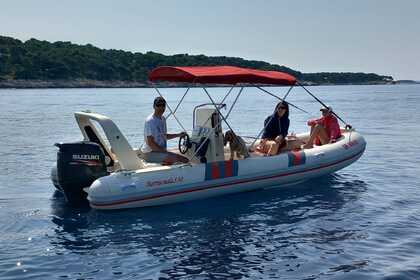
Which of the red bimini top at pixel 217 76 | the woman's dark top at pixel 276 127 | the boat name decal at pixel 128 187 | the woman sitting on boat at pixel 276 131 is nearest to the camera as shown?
the boat name decal at pixel 128 187

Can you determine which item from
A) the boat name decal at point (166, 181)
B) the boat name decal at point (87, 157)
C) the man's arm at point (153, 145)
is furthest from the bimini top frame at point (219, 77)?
the boat name decal at point (87, 157)

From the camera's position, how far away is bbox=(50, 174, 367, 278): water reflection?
23.3ft

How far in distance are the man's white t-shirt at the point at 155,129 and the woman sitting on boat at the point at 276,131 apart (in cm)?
237

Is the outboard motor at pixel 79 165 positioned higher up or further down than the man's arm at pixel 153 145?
further down

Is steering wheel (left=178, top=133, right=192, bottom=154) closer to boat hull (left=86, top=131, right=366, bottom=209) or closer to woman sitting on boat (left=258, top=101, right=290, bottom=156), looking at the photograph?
boat hull (left=86, top=131, right=366, bottom=209)

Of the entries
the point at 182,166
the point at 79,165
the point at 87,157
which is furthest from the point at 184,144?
the point at 79,165

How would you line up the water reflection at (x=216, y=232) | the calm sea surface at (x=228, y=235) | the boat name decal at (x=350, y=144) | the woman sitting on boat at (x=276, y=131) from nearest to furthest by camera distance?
the calm sea surface at (x=228, y=235)
the water reflection at (x=216, y=232)
the woman sitting on boat at (x=276, y=131)
the boat name decal at (x=350, y=144)

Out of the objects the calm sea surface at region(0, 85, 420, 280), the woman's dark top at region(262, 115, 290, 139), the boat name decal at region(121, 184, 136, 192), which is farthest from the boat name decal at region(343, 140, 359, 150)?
the boat name decal at region(121, 184, 136, 192)

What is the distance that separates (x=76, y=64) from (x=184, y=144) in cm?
8898

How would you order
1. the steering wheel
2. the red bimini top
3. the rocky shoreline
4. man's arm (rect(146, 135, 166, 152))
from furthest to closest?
the rocky shoreline, the steering wheel, man's arm (rect(146, 135, 166, 152)), the red bimini top

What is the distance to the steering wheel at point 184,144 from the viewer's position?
10445 mm

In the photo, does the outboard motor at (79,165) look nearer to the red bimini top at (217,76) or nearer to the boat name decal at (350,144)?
the red bimini top at (217,76)

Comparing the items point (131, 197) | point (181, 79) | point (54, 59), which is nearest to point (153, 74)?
point (181, 79)

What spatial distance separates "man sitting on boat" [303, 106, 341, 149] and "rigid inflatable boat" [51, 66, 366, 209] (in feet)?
2.44
